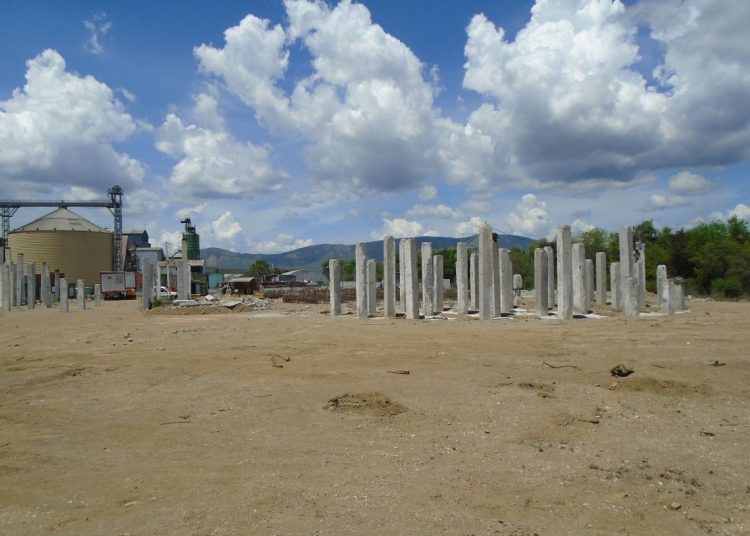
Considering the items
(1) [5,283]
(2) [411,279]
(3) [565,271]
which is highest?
(1) [5,283]

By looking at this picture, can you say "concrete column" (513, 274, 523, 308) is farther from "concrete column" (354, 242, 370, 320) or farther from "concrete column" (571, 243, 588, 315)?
"concrete column" (354, 242, 370, 320)

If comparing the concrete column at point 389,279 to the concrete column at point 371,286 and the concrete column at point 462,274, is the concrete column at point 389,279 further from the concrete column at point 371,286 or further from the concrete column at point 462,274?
the concrete column at point 462,274

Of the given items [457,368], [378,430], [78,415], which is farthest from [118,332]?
[378,430]

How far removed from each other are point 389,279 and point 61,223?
50353mm

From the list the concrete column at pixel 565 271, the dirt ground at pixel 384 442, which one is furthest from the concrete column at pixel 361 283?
the dirt ground at pixel 384 442

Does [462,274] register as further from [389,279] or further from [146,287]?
[146,287]

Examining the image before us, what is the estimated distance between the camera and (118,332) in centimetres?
1720

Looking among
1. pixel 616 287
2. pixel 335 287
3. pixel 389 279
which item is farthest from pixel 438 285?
pixel 616 287

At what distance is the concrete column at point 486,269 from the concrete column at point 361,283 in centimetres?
444

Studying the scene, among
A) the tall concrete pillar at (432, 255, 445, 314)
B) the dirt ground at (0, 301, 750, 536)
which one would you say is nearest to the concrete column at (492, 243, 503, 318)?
the tall concrete pillar at (432, 255, 445, 314)

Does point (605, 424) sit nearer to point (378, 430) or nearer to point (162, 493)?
point (378, 430)

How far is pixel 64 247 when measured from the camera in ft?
181

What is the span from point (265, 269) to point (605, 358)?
321 ft

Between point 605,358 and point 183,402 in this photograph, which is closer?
point 183,402
